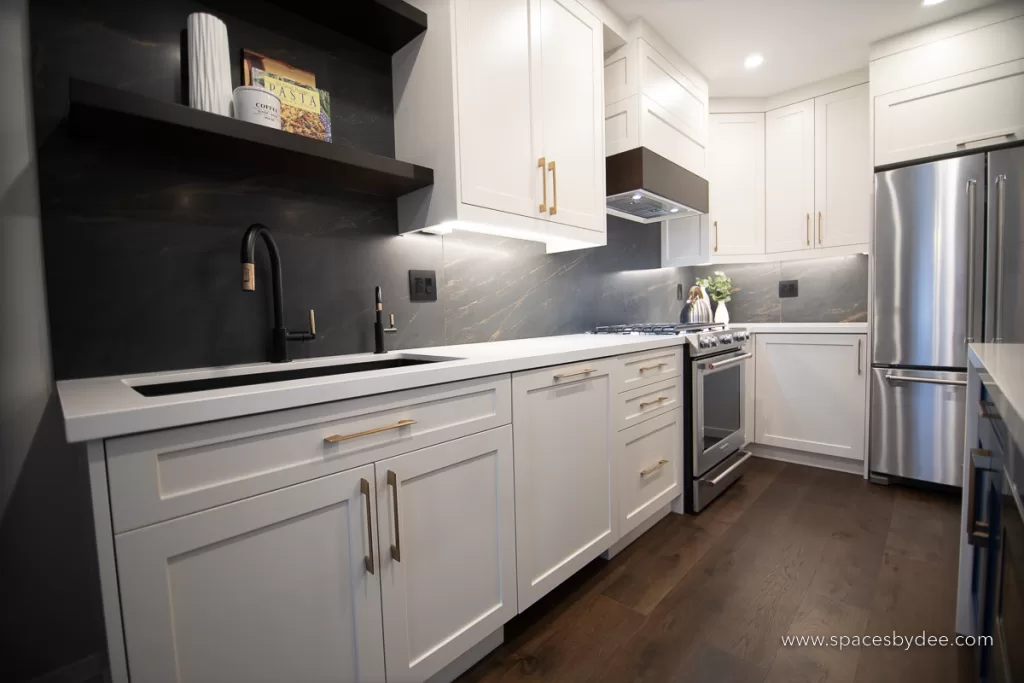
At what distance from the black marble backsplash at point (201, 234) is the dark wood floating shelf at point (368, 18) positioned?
0.04 metres

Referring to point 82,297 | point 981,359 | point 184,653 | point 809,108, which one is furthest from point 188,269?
point 809,108

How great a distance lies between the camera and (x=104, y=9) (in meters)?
1.14

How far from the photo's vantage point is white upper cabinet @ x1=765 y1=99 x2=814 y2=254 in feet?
9.97

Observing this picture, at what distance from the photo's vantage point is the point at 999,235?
2188 mm

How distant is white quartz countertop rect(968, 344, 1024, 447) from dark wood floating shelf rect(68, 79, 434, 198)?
1485mm

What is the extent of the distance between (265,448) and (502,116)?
1381 mm

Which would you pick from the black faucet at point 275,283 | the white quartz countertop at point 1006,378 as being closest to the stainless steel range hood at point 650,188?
the white quartz countertop at point 1006,378

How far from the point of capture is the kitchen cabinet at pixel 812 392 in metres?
2.76

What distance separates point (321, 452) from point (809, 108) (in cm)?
366

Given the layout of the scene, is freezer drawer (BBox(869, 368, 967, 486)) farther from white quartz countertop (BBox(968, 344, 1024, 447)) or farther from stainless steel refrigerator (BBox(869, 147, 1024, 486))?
white quartz countertop (BBox(968, 344, 1024, 447))

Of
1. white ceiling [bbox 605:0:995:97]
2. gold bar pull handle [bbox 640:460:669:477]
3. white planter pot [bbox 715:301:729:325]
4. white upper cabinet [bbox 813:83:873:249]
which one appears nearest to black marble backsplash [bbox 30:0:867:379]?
gold bar pull handle [bbox 640:460:669:477]

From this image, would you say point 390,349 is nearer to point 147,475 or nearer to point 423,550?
point 423,550

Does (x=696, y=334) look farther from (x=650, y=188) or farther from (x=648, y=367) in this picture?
(x=650, y=188)

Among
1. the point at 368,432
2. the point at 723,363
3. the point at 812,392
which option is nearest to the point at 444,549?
the point at 368,432
